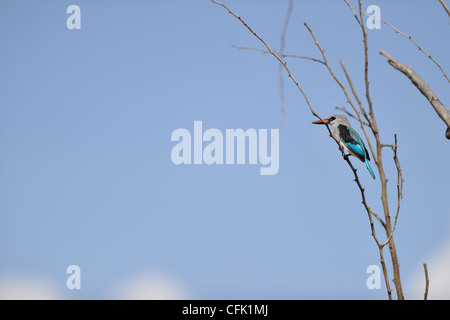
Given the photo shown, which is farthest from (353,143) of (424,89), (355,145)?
(424,89)

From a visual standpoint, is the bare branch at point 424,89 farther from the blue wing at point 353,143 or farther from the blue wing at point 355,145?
the blue wing at point 353,143

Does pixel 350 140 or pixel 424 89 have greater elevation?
pixel 350 140

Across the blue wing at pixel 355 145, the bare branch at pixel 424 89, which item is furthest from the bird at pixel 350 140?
the bare branch at pixel 424 89

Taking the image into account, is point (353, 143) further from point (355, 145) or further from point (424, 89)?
point (424, 89)

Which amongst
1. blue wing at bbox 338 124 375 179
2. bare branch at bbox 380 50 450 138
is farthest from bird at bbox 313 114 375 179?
bare branch at bbox 380 50 450 138

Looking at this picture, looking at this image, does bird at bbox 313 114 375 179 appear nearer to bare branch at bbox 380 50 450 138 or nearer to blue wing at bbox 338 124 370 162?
blue wing at bbox 338 124 370 162

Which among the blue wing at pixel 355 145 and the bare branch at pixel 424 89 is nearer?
the bare branch at pixel 424 89

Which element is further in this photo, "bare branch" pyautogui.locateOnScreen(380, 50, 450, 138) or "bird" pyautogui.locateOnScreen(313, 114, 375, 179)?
"bird" pyautogui.locateOnScreen(313, 114, 375, 179)
